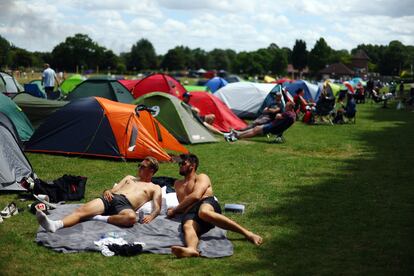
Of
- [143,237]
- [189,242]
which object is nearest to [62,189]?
[143,237]

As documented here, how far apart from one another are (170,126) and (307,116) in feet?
27.6

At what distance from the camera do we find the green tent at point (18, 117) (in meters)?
12.8

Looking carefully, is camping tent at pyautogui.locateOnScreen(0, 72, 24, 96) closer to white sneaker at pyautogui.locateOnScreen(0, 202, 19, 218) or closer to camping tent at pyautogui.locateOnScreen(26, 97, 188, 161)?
camping tent at pyautogui.locateOnScreen(26, 97, 188, 161)

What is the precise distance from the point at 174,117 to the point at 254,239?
8.42 metres

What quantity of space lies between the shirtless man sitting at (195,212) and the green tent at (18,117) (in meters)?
7.05

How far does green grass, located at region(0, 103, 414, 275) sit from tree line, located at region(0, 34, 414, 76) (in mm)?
77715

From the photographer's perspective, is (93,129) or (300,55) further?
(300,55)

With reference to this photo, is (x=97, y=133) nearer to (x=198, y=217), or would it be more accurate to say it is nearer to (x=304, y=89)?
(x=198, y=217)

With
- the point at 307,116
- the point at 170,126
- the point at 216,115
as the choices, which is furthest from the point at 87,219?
the point at 307,116

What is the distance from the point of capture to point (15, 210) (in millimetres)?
7359

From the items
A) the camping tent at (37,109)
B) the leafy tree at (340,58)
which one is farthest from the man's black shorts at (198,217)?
the leafy tree at (340,58)

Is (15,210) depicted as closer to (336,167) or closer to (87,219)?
(87,219)

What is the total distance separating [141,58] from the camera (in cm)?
13888

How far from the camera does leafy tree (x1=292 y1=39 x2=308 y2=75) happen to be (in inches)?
4537
